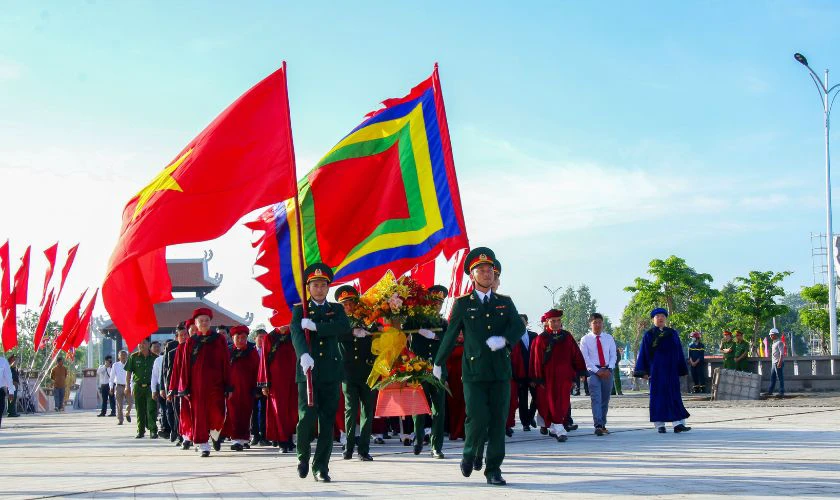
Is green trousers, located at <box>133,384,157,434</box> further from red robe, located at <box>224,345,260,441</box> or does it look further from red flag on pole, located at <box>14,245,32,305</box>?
red flag on pole, located at <box>14,245,32,305</box>

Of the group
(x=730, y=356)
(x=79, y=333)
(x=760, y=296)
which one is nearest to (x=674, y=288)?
(x=760, y=296)

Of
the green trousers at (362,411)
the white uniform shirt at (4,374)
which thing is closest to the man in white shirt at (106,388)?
the white uniform shirt at (4,374)

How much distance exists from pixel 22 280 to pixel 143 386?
15.6 m

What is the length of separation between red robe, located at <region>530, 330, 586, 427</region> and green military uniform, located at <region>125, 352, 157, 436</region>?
7451 mm

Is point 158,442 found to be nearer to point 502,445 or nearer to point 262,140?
A: point 262,140

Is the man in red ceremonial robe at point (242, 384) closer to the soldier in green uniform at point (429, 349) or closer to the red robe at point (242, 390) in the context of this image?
the red robe at point (242, 390)

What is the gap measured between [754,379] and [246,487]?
17.4 m

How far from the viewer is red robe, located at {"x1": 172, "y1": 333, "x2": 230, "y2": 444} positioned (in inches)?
555

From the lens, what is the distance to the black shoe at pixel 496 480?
9.16 metres

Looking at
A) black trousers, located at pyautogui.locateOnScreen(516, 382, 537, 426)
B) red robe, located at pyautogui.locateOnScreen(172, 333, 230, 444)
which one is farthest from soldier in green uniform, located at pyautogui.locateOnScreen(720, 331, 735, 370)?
red robe, located at pyautogui.locateOnScreen(172, 333, 230, 444)

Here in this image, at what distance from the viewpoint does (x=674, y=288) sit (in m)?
54.3

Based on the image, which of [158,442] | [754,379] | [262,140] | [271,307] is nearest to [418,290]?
[271,307]

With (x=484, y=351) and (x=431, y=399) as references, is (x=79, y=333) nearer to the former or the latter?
(x=431, y=399)

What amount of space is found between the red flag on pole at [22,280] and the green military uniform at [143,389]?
1472 centimetres
